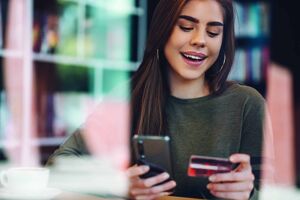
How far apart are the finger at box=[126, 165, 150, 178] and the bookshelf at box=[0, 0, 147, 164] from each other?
0.20m

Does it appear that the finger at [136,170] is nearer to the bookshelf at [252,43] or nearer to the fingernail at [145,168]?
the fingernail at [145,168]

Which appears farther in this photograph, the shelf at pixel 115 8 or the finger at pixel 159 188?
the shelf at pixel 115 8

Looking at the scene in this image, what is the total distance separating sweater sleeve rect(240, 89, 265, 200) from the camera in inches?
36.8

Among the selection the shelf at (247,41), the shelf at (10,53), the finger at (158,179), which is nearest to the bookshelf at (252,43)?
the shelf at (247,41)

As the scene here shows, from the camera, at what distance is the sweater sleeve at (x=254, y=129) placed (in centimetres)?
93

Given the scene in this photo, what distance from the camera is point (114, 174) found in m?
1.15

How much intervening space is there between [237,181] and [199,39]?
0.96 ft

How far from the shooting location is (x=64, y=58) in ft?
5.01

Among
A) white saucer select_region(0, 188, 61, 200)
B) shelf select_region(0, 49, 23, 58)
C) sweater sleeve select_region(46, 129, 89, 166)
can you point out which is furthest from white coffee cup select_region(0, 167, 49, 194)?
shelf select_region(0, 49, 23, 58)

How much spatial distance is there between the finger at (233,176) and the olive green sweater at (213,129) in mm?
14

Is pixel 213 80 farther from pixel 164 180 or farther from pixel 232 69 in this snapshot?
pixel 164 180

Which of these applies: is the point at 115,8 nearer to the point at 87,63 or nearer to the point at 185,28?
the point at 87,63

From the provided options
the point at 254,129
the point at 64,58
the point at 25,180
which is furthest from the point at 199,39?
the point at 64,58

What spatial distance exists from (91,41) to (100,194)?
0.44 m
